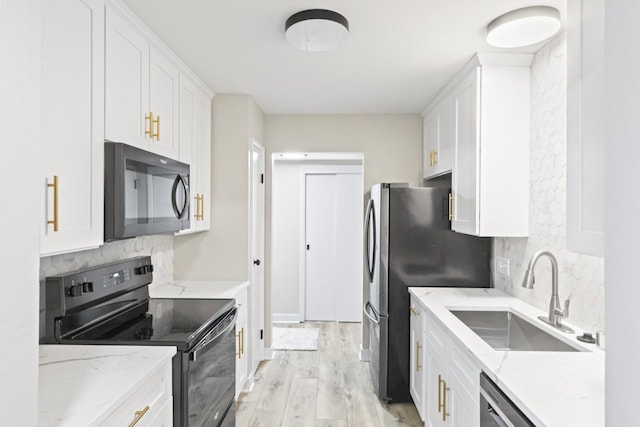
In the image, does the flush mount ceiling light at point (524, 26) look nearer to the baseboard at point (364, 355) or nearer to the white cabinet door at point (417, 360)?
the white cabinet door at point (417, 360)

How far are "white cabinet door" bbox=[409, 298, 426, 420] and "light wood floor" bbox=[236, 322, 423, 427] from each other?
0.20 meters

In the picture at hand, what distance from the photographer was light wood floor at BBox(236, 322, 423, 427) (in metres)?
2.75

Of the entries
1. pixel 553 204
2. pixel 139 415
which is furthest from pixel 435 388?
pixel 139 415

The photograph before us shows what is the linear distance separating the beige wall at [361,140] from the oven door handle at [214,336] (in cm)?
139

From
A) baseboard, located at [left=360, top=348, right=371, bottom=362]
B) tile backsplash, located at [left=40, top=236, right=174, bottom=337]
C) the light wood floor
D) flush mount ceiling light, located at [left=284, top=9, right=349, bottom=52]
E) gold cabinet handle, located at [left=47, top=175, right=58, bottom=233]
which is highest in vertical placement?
flush mount ceiling light, located at [left=284, top=9, right=349, bottom=52]

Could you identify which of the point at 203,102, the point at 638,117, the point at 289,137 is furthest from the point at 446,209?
the point at 638,117

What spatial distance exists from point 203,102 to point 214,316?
1668mm

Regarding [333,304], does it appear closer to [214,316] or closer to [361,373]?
[361,373]

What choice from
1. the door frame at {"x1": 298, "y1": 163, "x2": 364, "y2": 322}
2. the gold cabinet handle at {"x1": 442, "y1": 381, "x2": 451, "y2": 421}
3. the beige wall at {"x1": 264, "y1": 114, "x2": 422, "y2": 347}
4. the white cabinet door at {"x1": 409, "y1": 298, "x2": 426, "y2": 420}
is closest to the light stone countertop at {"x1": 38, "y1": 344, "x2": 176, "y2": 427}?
the gold cabinet handle at {"x1": 442, "y1": 381, "x2": 451, "y2": 421}

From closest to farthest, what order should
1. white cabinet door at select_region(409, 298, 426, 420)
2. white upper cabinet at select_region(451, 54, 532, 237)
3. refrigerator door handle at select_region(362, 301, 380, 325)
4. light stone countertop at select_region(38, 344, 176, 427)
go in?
light stone countertop at select_region(38, 344, 176, 427), white upper cabinet at select_region(451, 54, 532, 237), white cabinet door at select_region(409, 298, 426, 420), refrigerator door handle at select_region(362, 301, 380, 325)

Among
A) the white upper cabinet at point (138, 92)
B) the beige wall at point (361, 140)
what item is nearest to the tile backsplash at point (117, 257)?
the white upper cabinet at point (138, 92)

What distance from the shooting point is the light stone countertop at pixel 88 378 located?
1073mm

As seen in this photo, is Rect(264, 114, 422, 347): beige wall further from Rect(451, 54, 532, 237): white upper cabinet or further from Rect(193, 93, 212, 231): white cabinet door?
Rect(451, 54, 532, 237): white upper cabinet

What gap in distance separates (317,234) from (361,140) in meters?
1.72
